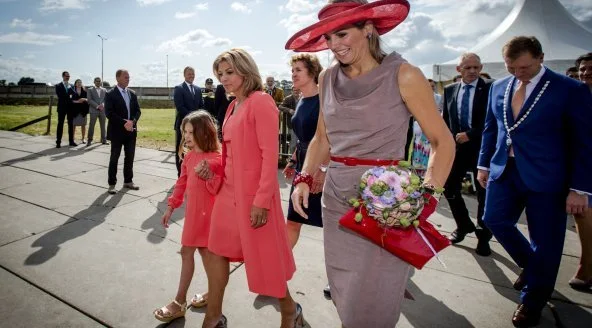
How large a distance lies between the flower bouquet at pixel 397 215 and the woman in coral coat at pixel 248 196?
2.57 feet

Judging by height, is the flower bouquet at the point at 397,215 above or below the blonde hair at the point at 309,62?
below

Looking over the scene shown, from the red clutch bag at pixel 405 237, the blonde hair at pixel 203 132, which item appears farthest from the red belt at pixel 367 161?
the blonde hair at pixel 203 132

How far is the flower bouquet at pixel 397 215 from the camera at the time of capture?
1352mm

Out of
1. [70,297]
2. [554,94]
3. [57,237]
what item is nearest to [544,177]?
[554,94]

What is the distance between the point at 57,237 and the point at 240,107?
10.8ft

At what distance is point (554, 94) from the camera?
7.82 feet

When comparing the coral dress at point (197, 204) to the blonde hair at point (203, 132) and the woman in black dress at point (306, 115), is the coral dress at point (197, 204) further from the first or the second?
the woman in black dress at point (306, 115)

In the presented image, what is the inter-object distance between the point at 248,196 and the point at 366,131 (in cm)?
90

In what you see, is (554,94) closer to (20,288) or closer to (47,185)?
(20,288)

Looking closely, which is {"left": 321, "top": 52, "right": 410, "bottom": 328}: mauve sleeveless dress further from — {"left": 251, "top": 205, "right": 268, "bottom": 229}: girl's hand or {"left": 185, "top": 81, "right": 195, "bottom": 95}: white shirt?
{"left": 185, "top": 81, "right": 195, "bottom": 95}: white shirt

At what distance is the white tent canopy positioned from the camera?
10.6 metres

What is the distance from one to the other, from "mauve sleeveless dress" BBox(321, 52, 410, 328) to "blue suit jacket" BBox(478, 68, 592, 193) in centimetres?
147

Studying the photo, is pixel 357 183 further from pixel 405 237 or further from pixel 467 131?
pixel 467 131

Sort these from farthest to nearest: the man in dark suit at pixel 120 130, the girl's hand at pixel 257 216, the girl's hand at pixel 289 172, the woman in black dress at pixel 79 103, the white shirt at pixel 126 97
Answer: the woman in black dress at pixel 79 103, the white shirt at pixel 126 97, the man in dark suit at pixel 120 130, the girl's hand at pixel 289 172, the girl's hand at pixel 257 216
